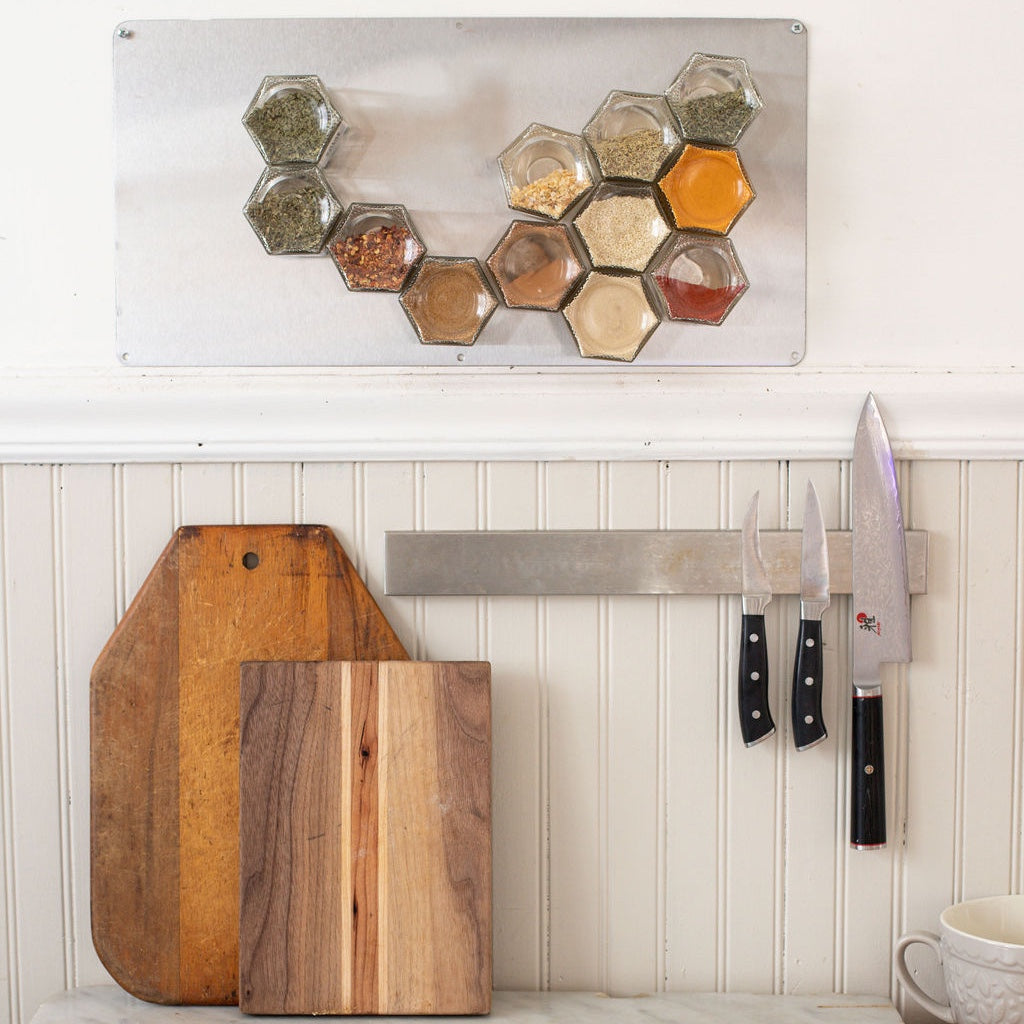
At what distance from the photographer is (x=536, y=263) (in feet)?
3.02

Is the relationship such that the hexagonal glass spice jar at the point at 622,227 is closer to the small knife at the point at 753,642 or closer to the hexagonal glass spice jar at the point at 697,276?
the hexagonal glass spice jar at the point at 697,276

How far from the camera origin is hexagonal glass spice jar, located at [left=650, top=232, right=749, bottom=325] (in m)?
0.93

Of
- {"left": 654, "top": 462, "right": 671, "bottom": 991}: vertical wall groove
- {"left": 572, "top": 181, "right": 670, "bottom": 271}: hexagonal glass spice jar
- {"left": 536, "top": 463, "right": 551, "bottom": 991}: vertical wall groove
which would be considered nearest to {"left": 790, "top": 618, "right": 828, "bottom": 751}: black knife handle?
{"left": 654, "top": 462, "right": 671, "bottom": 991}: vertical wall groove

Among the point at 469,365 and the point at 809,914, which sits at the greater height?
the point at 469,365

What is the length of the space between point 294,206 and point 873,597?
2.12ft

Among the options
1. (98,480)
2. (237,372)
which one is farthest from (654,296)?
(98,480)

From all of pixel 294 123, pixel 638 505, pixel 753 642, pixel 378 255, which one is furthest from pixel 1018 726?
pixel 294 123

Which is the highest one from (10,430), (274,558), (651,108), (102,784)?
(651,108)

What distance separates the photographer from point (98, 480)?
0.96 m

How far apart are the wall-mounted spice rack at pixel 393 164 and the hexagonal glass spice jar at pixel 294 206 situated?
0.7 inches

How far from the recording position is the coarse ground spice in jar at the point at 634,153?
912mm

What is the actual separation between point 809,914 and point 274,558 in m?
0.62

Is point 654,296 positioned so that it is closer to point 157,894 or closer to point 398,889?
point 398,889

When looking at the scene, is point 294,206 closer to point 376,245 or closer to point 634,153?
point 376,245
